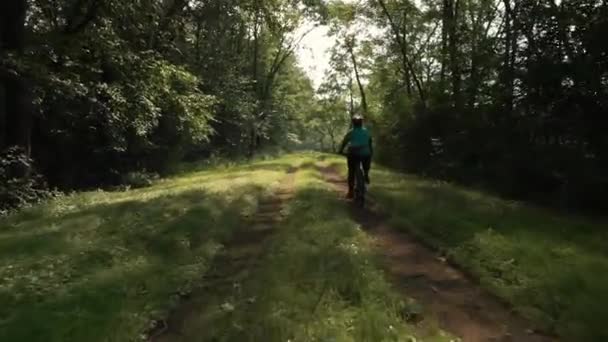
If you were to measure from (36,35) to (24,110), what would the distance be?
7.99 feet

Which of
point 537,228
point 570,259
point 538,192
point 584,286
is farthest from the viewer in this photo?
point 538,192

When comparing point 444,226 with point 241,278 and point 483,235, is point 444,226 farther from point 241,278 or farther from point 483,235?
point 241,278

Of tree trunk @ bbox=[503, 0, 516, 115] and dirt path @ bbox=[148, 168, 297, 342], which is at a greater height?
tree trunk @ bbox=[503, 0, 516, 115]

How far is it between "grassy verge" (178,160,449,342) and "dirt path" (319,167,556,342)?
1.19 ft

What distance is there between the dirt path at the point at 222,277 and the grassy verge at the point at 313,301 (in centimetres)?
8

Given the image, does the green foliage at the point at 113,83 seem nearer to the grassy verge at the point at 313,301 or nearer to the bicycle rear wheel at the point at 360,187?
the bicycle rear wheel at the point at 360,187

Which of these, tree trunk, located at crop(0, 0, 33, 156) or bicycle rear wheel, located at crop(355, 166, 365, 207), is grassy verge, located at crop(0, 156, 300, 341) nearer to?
bicycle rear wheel, located at crop(355, 166, 365, 207)

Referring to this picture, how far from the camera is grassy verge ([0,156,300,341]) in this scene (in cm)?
628

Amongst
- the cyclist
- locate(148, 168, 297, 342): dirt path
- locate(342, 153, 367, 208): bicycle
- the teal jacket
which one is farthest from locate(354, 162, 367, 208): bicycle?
locate(148, 168, 297, 342): dirt path

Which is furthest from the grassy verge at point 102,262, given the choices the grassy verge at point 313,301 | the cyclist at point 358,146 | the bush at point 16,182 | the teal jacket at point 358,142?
the teal jacket at point 358,142

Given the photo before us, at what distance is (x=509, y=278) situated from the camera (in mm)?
7820

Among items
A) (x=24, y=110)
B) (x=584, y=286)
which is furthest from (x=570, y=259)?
(x=24, y=110)

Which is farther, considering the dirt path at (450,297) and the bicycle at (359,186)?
the bicycle at (359,186)

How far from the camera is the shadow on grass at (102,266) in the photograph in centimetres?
625
